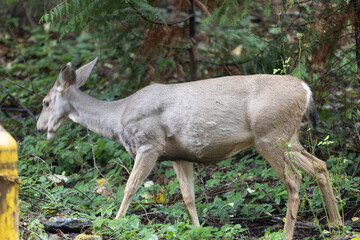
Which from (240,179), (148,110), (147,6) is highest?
(147,6)

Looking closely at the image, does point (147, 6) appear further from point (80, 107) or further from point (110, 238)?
point (110, 238)

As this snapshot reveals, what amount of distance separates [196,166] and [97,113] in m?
2.35

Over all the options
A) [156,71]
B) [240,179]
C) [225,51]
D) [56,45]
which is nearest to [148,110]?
[240,179]

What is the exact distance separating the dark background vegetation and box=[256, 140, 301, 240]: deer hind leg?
0.25m

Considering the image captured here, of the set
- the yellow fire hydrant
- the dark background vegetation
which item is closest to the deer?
the dark background vegetation

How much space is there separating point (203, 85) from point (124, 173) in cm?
295

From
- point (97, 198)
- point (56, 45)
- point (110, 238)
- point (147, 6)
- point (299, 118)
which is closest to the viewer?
point (110, 238)

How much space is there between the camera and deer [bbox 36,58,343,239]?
18.3 feet

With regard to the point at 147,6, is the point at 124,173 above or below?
below

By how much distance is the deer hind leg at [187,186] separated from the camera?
20.2 ft

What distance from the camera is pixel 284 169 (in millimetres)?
5652

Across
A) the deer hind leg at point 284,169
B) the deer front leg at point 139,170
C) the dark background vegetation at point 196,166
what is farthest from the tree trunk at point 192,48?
the deer hind leg at point 284,169

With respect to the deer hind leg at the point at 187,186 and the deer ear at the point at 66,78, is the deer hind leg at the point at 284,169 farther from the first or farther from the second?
the deer ear at the point at 66,78

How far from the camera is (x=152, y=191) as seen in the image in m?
7.19
